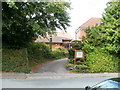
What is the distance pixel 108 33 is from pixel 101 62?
8.82 ft

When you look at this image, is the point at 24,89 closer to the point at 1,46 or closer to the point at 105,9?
the point at 1,46

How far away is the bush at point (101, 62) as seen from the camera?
13568mm

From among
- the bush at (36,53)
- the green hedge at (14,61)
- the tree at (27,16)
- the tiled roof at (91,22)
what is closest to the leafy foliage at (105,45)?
the tree at (27,16)

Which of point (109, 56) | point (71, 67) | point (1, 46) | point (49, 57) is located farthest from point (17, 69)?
point (49, 57)

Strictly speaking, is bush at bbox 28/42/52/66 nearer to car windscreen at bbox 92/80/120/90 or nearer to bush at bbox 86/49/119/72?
bush at bbox 86/49/119/72

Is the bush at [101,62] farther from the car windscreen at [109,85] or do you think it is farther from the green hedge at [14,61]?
the car windscreen at [109,85]

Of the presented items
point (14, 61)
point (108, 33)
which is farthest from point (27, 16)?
point (108, 33)

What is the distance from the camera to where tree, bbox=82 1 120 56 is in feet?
41.9

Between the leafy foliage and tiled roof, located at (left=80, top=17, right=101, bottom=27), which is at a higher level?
tiled roof, located at (left=80, top=17, right=101, bottom=27)

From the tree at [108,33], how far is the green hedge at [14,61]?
18.9 feet

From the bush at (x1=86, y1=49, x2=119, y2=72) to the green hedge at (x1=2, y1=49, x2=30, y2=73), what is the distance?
564 centimetres

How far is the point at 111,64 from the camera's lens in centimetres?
1380

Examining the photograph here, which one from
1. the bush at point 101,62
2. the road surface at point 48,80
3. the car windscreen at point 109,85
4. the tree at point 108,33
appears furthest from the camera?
the bush at point 101,62

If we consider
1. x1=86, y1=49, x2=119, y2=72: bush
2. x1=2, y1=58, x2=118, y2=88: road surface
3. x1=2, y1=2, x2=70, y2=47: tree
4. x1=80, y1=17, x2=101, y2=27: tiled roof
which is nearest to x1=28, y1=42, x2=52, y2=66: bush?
x1=2, y1=2, x2=70, y2=47: tree
